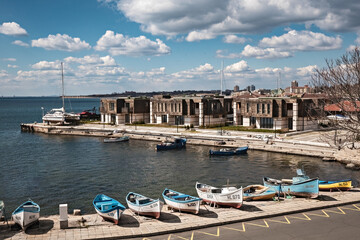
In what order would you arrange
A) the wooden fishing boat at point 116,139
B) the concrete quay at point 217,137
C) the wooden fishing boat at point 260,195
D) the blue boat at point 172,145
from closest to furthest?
the wooden fishing boat at point 260,195 → the concrete quay at point 217,137 → the blue boat at point 172,145 → the wooden fishing boat at point 116,139

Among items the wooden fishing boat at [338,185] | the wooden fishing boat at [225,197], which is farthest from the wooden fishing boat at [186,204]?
the wooden fishing boat at [338,185]

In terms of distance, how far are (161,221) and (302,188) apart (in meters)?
14.0

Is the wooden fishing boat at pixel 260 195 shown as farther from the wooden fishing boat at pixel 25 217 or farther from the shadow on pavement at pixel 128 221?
the wooden fishing boat at pixel 25 217

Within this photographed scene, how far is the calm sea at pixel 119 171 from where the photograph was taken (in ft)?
134

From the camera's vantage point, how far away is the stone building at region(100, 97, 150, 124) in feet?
356

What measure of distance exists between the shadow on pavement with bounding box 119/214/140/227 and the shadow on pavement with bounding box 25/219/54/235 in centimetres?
523

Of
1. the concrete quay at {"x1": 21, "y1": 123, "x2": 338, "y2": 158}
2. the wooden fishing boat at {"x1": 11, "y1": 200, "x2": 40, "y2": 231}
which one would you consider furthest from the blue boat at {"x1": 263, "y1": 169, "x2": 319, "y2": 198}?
the concrete quay at {"x1": 21, "y1": 123, "x2": 338, "y2": 158}

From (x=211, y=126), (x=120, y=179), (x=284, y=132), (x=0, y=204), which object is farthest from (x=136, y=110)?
(x=0, y=204)

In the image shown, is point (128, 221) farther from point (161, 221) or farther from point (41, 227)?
point (41, 227)

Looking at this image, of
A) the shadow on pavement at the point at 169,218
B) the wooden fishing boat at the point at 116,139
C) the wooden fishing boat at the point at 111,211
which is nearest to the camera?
the wooden fishing boat at the point at 111,211

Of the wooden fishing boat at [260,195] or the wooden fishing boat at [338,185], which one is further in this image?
the wooden fishing boat at [338,185]

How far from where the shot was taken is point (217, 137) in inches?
3076

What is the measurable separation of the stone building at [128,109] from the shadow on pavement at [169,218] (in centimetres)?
8169

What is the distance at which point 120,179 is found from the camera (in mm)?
47469
